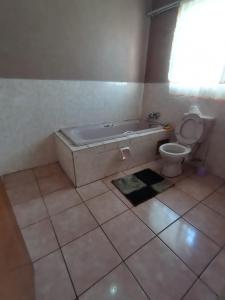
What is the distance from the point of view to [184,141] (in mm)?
2145

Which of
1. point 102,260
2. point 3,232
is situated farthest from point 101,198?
point 3,232

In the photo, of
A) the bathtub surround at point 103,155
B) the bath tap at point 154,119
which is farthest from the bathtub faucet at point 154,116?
the bathtub surround at point 103,155

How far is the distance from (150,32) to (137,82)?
0.77m

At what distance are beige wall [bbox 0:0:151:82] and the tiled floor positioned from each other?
145 centimetres

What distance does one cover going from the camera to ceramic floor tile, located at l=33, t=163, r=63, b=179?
6.81ft

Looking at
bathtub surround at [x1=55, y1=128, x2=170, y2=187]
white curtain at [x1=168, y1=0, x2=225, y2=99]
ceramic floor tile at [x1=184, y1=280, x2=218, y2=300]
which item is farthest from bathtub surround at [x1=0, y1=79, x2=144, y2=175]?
ceramic floor tile at [x1=184, y1=280, x2=218, y2=300]

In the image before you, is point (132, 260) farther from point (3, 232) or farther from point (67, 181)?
point (67, 181)

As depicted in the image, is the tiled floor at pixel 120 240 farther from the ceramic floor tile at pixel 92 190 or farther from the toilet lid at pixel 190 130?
the toilet lid at pixel 190 130

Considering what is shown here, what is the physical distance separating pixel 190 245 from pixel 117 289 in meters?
0.65

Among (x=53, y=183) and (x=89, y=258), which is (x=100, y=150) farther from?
(x=89, y=258)

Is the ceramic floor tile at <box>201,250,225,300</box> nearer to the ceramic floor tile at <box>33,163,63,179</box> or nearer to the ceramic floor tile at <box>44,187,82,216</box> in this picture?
the ceramic floor tile at <box>44,187,82,216</box>

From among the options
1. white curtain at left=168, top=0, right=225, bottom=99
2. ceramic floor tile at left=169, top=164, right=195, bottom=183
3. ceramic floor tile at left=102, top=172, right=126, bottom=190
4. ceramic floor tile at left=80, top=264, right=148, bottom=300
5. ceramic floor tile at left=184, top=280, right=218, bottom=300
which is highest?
white curtain at left=168, top=0, right=225, bottom=99

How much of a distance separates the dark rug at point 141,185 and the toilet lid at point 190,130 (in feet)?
2.05

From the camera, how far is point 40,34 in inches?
68.9
